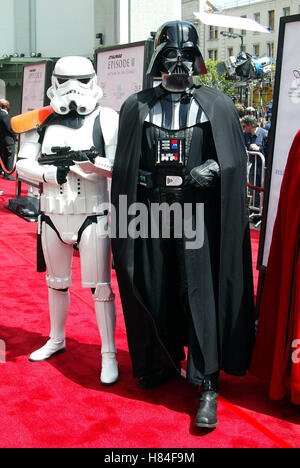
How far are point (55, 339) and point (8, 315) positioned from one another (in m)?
0.93

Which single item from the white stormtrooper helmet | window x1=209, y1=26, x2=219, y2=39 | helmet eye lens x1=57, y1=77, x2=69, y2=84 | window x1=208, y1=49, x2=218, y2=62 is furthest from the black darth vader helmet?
window x1=208, y1=49, x2=218, y2=62

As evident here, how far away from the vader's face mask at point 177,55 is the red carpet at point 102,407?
162 centimetres

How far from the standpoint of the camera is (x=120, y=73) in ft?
17.9

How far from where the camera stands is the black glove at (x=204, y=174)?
8.31 feet

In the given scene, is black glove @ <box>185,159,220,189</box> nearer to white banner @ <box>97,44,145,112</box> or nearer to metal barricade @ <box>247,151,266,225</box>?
white banner @ <box>97,44,145,112</box>

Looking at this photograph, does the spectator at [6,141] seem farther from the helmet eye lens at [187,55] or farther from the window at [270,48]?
the window at [270,48]

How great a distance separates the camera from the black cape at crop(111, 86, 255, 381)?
2.62 meters

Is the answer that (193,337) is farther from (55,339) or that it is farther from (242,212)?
(55,339)

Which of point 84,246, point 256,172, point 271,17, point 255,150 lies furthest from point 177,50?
point 271,17

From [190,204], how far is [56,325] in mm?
1247

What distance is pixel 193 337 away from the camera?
8.86 feet

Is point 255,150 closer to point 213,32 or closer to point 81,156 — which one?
point 81,156

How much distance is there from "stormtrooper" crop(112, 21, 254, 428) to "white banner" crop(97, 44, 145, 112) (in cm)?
256

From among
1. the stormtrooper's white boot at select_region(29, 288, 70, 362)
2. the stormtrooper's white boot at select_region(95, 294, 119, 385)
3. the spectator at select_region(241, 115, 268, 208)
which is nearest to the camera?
the stormtrooper's white boot at select_region(95, 294, 119, 385)
